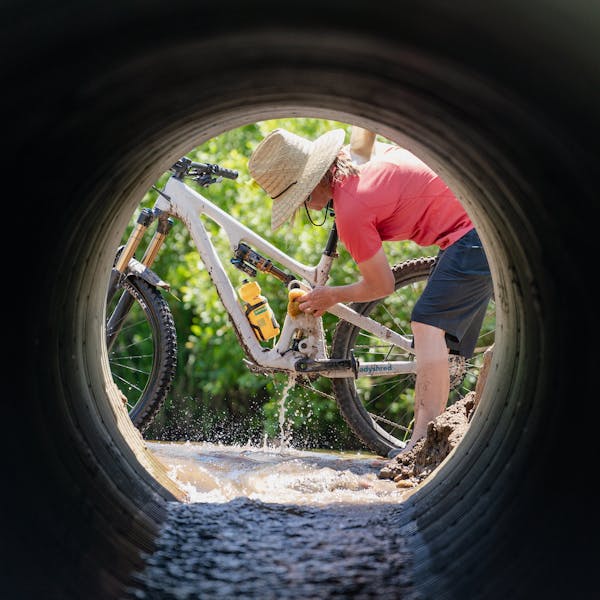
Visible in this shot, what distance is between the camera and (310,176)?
6281 millimetres

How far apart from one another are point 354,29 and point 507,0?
1.81 feet

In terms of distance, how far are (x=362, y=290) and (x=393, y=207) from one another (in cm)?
59

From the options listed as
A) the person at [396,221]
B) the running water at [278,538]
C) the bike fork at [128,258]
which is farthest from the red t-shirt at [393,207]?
the bike fork at [128,258]

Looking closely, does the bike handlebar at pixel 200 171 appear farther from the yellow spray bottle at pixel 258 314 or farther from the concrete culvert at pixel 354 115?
the concrete culvert at pixel 354 115

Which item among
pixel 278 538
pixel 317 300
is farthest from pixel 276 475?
pixel 278 538

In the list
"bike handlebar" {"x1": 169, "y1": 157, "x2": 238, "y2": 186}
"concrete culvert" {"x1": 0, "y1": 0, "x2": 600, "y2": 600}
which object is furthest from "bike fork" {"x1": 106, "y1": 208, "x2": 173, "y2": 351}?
"concrete culvert" {"x1": 0, "y1": 0, "x2": 600, "y2": 600}

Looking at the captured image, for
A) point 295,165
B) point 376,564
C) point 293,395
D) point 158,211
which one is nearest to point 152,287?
point 158,211

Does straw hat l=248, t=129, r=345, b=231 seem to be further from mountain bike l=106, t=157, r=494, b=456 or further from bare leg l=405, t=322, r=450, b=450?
bare leg l=405, t=322, r=450, b=450

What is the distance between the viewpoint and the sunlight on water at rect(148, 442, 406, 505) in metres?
5.69

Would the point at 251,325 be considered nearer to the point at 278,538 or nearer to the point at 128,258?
the point at 128,258

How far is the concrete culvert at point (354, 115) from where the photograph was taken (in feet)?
8.72

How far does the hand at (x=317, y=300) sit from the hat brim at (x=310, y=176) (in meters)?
0.68

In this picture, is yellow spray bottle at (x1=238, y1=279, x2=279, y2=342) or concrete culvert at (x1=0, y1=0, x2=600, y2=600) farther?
yellow spray bottle at (x1=238, y1=279, x2=279, y2=342)

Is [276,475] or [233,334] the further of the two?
[233,334]
